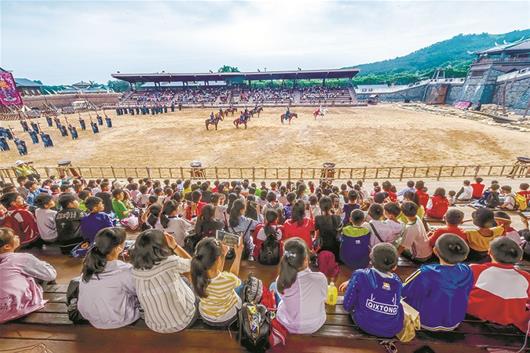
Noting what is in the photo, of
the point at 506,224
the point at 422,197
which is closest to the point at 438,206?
the point at 422,197

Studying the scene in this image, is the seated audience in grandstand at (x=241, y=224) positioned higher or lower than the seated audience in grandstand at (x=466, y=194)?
higher

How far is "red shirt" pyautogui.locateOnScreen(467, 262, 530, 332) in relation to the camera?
244 centimetres

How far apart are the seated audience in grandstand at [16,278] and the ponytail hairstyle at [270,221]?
283cm

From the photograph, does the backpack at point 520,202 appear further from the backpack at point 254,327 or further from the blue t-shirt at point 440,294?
the backpack at point 254,327

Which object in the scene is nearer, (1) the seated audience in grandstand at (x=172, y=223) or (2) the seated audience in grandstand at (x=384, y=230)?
(2) the seated audience in grandstand at (x=384, y=230)

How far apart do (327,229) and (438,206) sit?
15.2 ft

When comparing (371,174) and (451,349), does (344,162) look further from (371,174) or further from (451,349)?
(451,349)

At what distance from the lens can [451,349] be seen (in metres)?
2.60

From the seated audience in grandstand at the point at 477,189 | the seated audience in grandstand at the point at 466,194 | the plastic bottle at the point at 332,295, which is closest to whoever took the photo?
the plastic bottle at the point at 332,295

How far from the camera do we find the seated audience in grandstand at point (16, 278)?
8.80ft

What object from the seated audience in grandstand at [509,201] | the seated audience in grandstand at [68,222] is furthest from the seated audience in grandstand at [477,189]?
the seated audience in grandstand at [68,222]

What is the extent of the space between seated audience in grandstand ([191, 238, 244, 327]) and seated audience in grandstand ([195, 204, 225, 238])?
1.27m

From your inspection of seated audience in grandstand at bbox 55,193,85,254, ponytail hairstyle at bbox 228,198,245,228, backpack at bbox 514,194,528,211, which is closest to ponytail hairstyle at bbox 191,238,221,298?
ponytail hairstyle at bbox 228,198,245,228

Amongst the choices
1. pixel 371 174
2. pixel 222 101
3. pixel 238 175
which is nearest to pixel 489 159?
pixel 371 174
